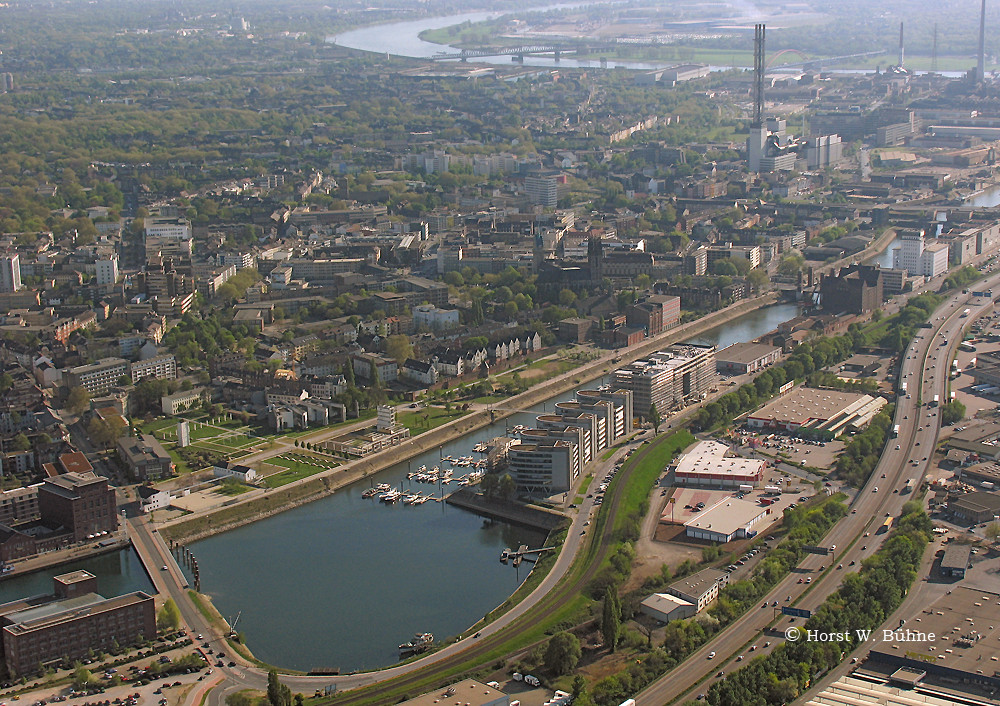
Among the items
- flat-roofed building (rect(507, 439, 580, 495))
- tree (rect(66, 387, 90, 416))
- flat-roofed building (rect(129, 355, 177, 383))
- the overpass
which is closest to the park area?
flat-roofed building (rect(507, 439, 580, 495))

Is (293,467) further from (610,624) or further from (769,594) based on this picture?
(769,594)

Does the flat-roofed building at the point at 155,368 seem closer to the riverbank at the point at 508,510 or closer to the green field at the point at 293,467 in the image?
the green field at the point at 293,467

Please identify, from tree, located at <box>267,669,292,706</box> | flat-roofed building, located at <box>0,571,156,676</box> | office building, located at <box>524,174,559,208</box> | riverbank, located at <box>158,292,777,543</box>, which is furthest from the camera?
office building, located at <box>524,174,559,208</box>

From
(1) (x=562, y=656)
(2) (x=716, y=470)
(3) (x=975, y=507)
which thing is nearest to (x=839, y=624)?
(1) (x=562, y=656)

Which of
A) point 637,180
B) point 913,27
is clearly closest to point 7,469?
point 637,180

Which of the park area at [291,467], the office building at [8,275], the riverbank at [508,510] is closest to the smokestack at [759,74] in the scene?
the office building at [8,275]

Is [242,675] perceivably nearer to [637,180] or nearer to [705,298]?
[705,298]

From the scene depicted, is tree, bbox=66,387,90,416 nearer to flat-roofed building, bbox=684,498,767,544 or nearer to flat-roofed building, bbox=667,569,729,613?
flat-roofed building, bbox=684,498,767,544
